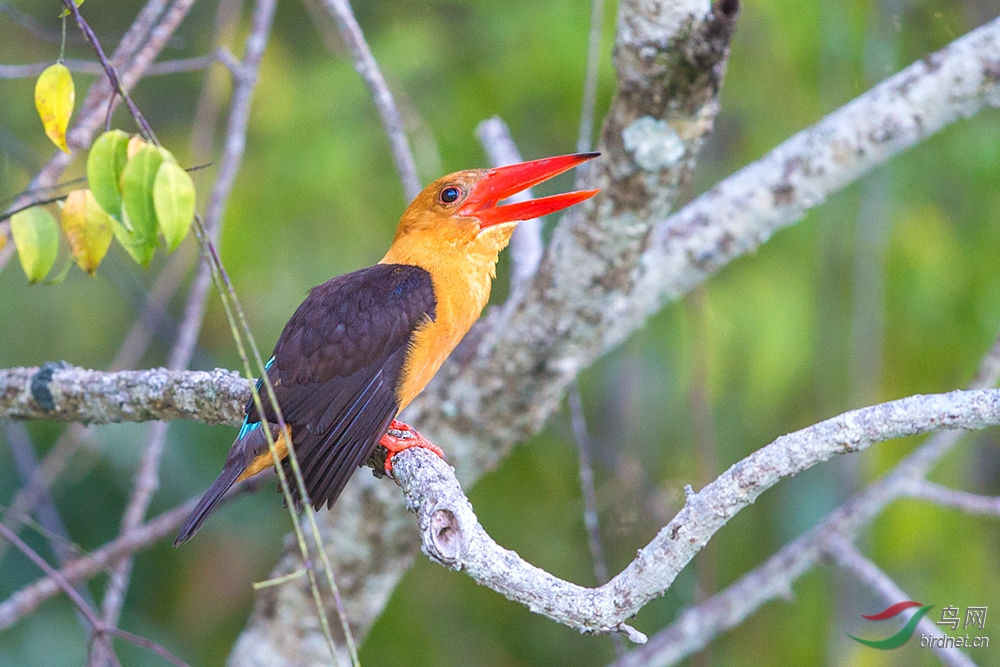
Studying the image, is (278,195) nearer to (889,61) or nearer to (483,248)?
(483,248)

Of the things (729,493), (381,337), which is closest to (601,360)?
(381,337)

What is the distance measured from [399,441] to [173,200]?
1040 mm

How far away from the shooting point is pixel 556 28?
407 cm

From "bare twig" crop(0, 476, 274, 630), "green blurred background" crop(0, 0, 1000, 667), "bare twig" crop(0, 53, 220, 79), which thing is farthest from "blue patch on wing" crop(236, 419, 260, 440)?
"green blurred background" crop(0, 0, 1000, 667)

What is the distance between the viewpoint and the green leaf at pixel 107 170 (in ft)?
4.67

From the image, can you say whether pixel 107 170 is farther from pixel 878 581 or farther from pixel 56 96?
pixel 878 581

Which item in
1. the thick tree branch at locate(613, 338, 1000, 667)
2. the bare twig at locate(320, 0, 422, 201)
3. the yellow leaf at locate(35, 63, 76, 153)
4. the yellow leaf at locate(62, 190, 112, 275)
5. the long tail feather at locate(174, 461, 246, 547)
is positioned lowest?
the long tail feather at locate(174, 461, 246, 547)

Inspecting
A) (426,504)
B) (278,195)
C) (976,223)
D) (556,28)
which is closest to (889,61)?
(976,223)

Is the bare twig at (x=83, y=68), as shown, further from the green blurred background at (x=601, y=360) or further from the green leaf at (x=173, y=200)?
the green leaf at (x=173, y=200)

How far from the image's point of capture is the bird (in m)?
2.23

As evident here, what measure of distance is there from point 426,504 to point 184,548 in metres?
3.61

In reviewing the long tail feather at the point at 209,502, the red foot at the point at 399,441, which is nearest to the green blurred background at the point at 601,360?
the red foot at the point at 399,441

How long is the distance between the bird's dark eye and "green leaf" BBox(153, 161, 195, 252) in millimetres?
1453

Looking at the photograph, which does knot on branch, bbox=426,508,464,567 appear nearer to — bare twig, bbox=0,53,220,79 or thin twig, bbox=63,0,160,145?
thin twig, bbox=63,0,160,145
